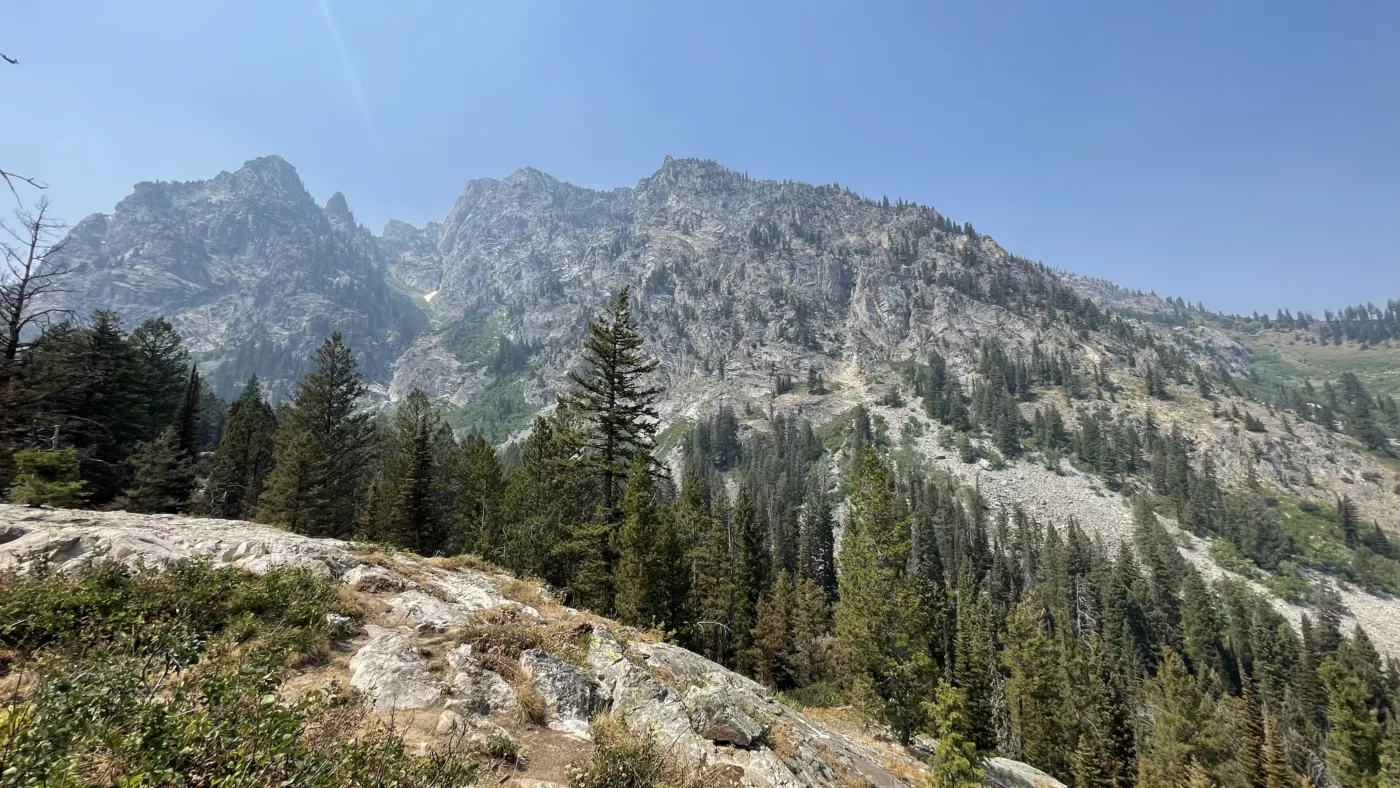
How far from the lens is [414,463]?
34781mm

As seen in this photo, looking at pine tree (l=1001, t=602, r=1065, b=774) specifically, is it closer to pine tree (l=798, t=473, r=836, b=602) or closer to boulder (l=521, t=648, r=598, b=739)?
pine tree (l=798, t=473, r=836, b=602)

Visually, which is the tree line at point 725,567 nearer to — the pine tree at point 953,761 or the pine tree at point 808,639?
the pine tree at point 953,761

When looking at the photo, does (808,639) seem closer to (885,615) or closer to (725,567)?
(725,567)

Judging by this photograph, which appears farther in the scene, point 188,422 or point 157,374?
point 157,374

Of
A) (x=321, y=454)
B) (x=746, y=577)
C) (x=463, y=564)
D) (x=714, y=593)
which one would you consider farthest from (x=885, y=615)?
(x=321, y=454)

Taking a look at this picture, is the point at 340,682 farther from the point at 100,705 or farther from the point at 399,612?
the point at 100,705

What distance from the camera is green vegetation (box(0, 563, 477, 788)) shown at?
136 inches

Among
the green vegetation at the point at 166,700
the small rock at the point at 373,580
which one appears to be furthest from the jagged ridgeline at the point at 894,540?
the small rock at the point at 373,580

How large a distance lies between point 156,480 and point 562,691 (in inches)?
1549

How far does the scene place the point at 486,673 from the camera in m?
8.02

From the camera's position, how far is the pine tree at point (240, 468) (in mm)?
37781

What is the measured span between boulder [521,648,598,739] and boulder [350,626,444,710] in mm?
1509

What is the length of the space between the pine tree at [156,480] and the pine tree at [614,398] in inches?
1089

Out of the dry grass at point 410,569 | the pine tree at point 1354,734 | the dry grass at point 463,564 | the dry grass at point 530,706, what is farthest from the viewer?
the pine tree at point 1354,734
